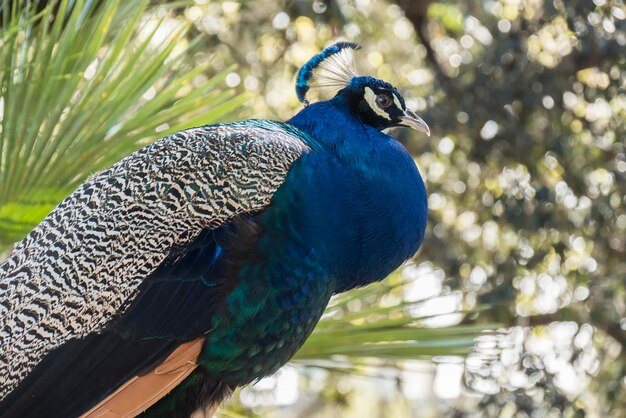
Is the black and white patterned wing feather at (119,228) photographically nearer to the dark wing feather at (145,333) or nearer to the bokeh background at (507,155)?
the dark wing feather at (145,333)

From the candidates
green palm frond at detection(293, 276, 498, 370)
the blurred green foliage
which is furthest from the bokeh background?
green palm frond at detection(293, 276, 498, 370)

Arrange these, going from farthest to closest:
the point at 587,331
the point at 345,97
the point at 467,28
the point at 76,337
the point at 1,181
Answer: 1. the point at 467,28
2. the point at 587,331
3. the point at 345,97
4. the point at 1,181
5. the point at 76,337

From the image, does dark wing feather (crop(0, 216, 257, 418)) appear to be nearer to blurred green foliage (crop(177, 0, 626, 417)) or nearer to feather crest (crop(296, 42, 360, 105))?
feather crest (crop(296, 42, 360, 105))

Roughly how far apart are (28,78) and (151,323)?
639 mm

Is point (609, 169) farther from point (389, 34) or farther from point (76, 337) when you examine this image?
point (76, 337)

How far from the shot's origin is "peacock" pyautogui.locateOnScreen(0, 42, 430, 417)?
2092 mm

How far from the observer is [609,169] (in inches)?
166

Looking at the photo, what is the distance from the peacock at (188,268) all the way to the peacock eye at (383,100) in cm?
28

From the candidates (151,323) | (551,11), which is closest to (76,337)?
(151,323)

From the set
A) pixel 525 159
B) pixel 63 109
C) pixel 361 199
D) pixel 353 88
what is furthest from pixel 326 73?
pixel 525 159

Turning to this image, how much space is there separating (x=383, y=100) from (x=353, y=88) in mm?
78

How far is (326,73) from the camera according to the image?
2.64 m

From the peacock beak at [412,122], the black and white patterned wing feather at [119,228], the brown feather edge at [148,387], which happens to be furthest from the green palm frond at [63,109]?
the brown feather edge at [148,387]

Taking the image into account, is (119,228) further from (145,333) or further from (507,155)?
(507,155)
